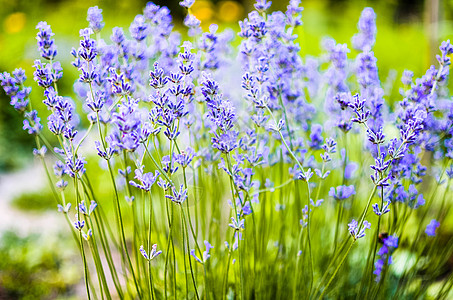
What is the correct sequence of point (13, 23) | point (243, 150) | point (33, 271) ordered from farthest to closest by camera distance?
point (13, 23) < point (33, 271) < point (243, 150)

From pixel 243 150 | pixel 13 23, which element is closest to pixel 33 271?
pixel 243 150

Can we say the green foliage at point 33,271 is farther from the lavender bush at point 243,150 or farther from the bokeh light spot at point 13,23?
the bokeh light spot at point 13,23

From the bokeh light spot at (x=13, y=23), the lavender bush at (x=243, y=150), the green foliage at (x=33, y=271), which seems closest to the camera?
the lavender bush at (x=243, y=150)

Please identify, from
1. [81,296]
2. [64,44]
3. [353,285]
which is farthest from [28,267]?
[64,44]

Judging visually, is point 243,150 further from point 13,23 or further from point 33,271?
point 13,23

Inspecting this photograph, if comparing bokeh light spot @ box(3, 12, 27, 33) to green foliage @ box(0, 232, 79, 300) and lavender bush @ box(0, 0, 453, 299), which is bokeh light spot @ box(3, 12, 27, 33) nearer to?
green foliage @ box(0, 232, 79, 300)

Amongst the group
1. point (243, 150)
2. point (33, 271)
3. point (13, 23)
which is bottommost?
point (33, 271)

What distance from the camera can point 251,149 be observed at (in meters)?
1.38

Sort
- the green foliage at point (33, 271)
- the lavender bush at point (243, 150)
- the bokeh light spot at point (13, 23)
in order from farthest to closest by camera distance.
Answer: the bokeh light spot at point (13, 23)
the green foliage at point (33, 271)
the lavender bush at point (243, 150)

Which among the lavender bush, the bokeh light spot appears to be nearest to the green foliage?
the lavender bush

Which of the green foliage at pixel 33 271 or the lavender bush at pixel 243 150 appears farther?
the green foliage at pixel 33 271

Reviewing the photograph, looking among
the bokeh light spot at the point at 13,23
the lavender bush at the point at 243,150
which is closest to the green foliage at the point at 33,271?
the lavender bush at the point at 243,150

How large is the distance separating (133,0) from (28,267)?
8850 millimetres

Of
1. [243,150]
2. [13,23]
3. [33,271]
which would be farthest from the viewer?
[13,23]
